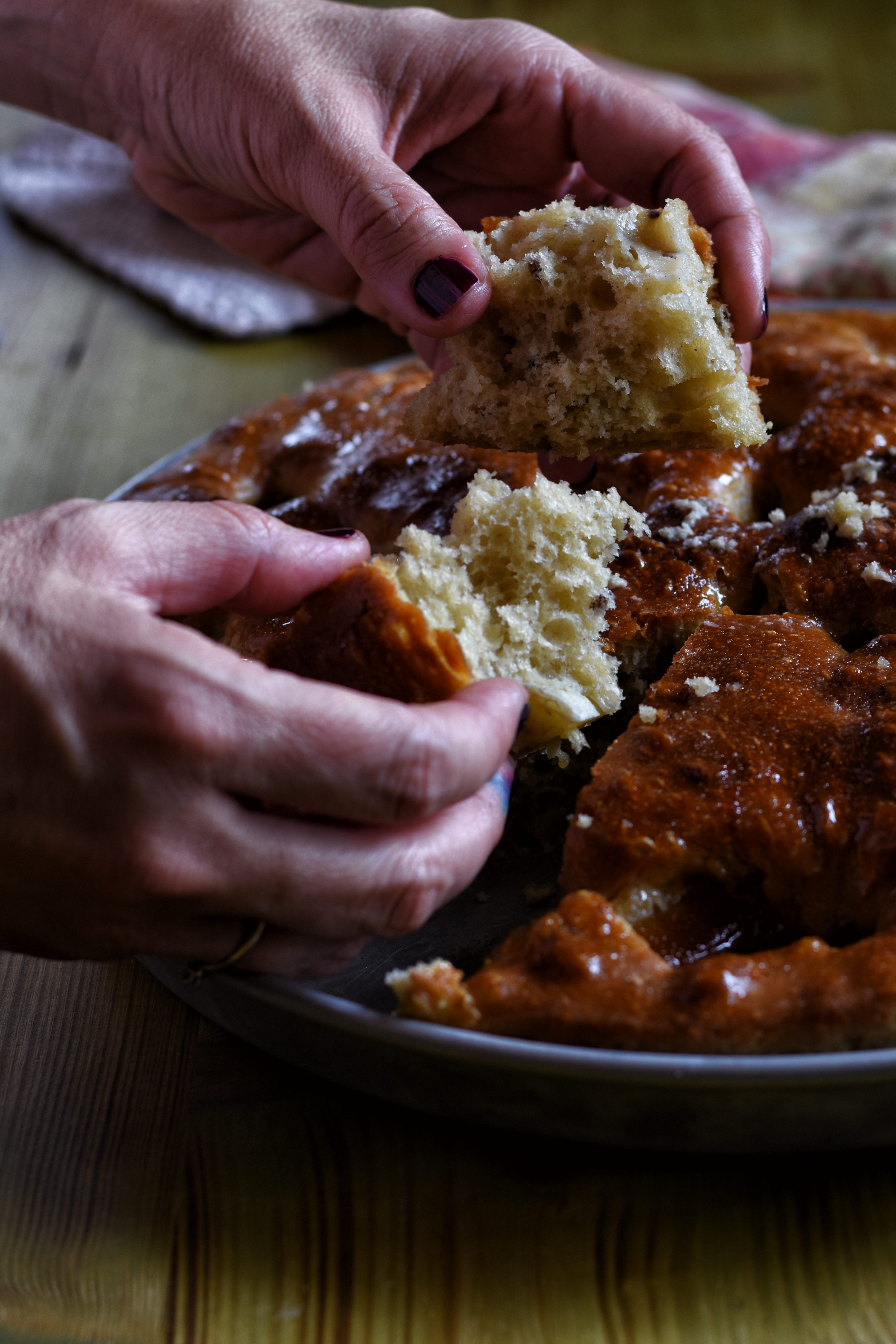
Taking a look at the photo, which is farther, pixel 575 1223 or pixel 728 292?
pixel 728 292

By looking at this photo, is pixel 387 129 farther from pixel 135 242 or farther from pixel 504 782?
pixel 135 242

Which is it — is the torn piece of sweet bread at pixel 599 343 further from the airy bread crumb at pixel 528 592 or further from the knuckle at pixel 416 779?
the knuckle at pixel 416 779

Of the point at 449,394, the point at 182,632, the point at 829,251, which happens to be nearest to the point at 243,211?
the point at 449,394

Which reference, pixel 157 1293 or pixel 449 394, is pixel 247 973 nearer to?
pixel 157 1293

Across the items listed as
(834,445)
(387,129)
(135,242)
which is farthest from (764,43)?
(834,445)

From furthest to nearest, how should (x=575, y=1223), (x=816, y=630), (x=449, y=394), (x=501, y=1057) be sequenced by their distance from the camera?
(x=449, y=394), (x=816, y=630), (x=575, y=1223), (x=501, y=1057)
